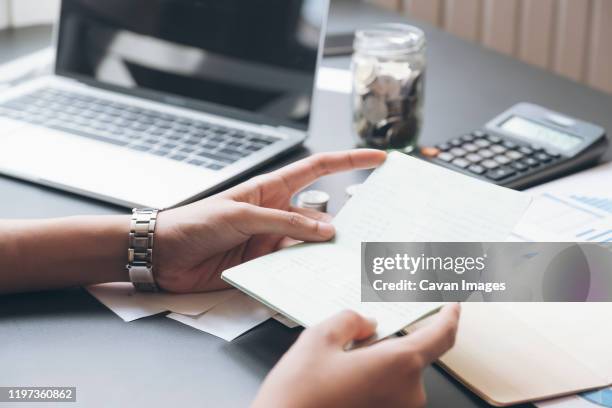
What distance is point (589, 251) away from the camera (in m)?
0.80

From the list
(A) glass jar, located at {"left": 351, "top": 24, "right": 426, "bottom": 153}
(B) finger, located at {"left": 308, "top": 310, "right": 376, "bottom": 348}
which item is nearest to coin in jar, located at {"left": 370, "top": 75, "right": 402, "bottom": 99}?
(A) glass jar, located at {"left": 351, "top": 24, "right": 426, "bottom": 153}

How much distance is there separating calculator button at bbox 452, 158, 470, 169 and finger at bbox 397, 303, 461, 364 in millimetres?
388

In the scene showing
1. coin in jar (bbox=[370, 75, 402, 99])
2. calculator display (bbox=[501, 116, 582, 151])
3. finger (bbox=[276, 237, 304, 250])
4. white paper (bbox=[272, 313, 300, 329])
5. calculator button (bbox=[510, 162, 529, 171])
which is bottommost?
white paper (bbox=[272, 313, 300, 329])

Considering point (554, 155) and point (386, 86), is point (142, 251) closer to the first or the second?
point (386, 86)

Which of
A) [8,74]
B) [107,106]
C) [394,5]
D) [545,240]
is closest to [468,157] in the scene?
[545,240]

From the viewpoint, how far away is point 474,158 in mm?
993

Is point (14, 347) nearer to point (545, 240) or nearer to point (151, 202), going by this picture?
point (151, 202)

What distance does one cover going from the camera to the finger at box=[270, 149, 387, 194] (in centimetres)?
84

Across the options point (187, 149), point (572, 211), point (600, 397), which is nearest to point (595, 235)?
point (572, 211)

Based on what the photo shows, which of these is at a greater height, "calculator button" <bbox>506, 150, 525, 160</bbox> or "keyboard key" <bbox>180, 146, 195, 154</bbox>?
"calculator button" <bbox>506, 150, 525, 160</bbox>

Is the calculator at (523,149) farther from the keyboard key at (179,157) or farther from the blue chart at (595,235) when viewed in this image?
the keyboard key at (179,157)

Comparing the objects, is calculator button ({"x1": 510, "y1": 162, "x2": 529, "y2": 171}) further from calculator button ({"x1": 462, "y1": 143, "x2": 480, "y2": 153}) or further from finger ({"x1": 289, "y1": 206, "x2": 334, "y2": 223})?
finger ({"x1": 289, "y1": 206, "x2": 334, "y2": 223})

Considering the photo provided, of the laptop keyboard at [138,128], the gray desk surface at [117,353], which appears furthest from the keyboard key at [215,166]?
the gray desk surface at [117,353]

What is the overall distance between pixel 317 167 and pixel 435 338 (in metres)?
0.31
